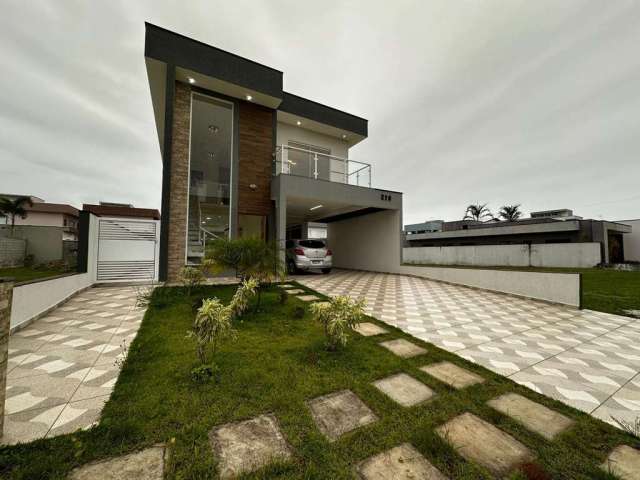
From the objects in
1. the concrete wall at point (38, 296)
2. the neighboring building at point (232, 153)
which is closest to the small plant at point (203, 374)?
the concrete wall at point (38, 296)

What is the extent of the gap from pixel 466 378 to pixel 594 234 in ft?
A: 74.4

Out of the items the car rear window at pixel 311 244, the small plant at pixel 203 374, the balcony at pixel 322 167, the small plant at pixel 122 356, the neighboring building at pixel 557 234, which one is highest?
the balcony at pixel 322 167

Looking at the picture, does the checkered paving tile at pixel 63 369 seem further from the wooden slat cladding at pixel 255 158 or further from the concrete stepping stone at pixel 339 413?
the wooden slat cladding at pixel 255 158

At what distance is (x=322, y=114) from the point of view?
10102 mm

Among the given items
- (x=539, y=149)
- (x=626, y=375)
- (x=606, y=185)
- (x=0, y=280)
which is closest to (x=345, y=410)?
(x=0, y=280)

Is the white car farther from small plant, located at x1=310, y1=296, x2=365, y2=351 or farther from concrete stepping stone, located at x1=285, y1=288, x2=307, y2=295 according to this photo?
small plant, located at x1=310, y1=296, x2=365, y2=351

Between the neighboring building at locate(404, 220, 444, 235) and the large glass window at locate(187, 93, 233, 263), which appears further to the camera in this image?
the neighboring building at locate(404, 220, 444, 235)

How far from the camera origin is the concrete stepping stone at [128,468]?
46.6 inches

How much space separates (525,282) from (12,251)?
53.0ft

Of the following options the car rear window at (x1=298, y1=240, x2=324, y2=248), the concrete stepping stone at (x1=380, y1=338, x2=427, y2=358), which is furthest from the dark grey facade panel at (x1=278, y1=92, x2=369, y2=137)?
the concrete stepping stone at (x1=380, y1=338, x2=427, y2=358)

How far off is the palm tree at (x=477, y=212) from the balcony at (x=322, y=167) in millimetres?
29010

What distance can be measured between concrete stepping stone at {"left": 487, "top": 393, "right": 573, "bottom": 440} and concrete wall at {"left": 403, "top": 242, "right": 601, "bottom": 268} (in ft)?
58.0

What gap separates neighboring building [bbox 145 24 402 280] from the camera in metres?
7.12

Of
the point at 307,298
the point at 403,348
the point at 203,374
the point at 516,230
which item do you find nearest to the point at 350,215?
the point at 307,298
